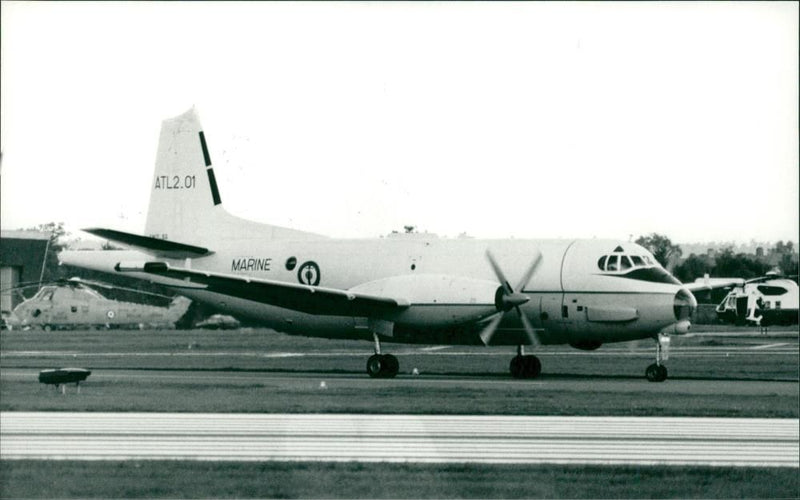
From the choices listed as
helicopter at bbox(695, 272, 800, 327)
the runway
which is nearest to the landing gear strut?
helicopter at bbox(695, 272, 800, 327)

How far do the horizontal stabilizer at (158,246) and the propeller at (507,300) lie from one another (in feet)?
33.9

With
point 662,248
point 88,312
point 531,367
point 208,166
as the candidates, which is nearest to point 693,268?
point 662,248

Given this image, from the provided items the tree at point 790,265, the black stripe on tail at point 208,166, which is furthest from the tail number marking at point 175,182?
the tree at point 790,265

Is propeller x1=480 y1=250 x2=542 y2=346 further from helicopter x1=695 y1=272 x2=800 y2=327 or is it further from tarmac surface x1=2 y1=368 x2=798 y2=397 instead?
helicopter x1=695 y1=272 x2=800 y2=327

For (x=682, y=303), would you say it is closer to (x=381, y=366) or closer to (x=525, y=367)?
(x=525, y=367)

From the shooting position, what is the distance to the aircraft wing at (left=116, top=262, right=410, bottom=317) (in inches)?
1211

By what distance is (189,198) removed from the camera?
37.3 metres

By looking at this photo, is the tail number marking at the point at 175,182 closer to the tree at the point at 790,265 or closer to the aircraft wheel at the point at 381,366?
the aircraft wheel at the point at 381,366

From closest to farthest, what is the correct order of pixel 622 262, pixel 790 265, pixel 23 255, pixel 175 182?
pixel 23 255
pixel 790 265
pixel 622 262
pixel 175 182

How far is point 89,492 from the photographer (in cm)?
1393

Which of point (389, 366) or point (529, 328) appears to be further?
point (389, 366)

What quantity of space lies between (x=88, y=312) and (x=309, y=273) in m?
35.8

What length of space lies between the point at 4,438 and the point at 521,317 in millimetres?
15859

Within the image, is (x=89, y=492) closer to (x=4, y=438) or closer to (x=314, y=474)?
(x=314, y=474)
